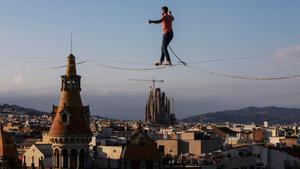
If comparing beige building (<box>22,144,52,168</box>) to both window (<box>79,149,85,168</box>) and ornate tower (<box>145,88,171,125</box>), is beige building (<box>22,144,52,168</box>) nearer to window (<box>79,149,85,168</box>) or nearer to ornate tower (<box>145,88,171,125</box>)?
window (<box>79,149,85,168</box>)

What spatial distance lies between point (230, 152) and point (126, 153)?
49.5 ft

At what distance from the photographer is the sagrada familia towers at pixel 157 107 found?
6565 inches

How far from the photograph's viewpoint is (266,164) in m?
62.4

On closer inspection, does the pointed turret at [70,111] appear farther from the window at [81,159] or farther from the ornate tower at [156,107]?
the ornate tower at [156,107]

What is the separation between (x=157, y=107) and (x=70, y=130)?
387 ft

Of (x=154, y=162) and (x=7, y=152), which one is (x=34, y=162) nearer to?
(x=7, y=152)

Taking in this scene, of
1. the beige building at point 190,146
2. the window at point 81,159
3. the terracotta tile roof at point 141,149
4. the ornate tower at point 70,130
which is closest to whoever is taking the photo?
the ornate tower at point 70,130

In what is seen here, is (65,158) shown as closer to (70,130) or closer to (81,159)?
(81,159)

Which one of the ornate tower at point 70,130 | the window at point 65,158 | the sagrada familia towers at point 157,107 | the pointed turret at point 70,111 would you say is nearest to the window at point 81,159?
the ornate tower at point 70,130

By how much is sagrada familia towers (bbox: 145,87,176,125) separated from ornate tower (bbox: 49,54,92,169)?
4539 inches

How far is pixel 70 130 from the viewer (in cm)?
4953

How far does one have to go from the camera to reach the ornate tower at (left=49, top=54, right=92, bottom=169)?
49438 millimetres

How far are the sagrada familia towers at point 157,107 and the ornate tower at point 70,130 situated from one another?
115 metres

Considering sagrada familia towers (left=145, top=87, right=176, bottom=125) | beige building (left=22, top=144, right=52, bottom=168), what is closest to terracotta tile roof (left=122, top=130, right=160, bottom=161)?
beige building (left=22, top=144, right=52, bottom=168)
